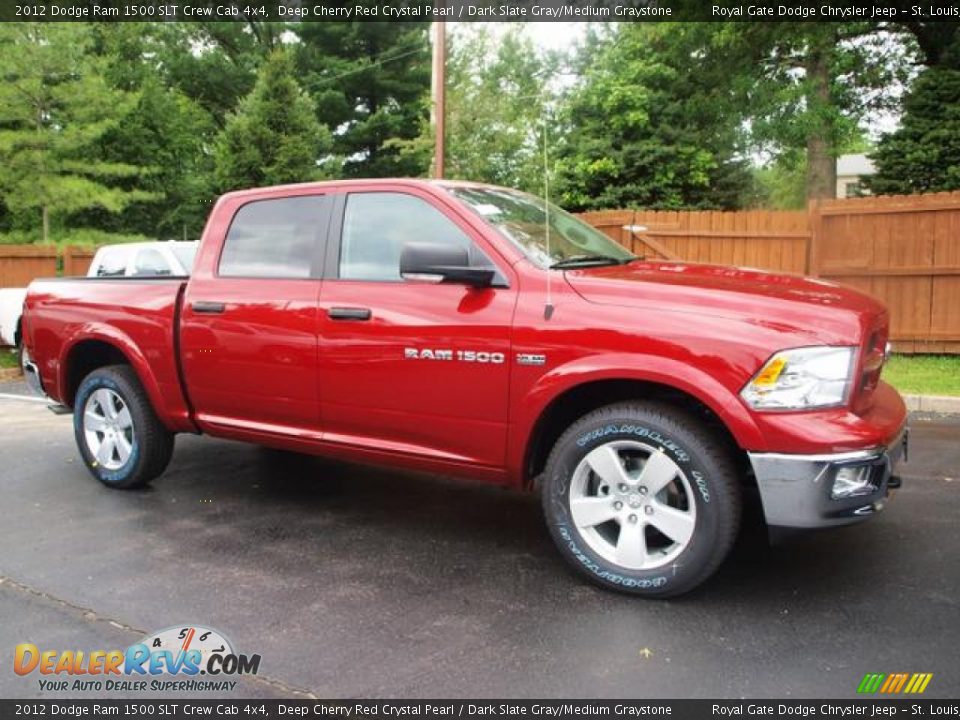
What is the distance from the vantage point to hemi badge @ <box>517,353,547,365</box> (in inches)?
144

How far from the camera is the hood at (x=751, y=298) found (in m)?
3.30

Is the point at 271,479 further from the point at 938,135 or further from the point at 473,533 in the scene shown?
the point at 938,135

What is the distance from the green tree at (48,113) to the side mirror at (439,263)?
16570 mm

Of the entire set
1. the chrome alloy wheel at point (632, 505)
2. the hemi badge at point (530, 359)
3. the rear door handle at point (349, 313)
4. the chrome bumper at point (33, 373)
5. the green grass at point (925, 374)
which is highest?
the rear door handle at point (349, 313)

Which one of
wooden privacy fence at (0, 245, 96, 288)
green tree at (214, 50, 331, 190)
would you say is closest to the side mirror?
wooden privacy fence at (0, 245, 96, 288)

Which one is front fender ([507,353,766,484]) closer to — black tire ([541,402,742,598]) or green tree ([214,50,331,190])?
black tire ([541,402,742,598])

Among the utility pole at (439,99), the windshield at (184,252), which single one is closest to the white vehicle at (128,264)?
the windshield at (184,252)

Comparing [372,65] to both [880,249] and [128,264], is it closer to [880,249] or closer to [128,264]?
[128,264]

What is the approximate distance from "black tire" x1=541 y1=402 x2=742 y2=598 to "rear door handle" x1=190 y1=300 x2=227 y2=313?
7.05 feet

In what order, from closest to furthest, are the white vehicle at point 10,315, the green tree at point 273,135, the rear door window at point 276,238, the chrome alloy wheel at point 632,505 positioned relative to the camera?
the chrome alloy wheel at point 632,505 < the rear door window at point 276,238 < the white vehicle at point 10,315 < the green tree at point 273,135

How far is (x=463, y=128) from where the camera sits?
17953 millimetres

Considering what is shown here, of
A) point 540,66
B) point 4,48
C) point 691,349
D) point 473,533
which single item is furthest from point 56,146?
point 691,349

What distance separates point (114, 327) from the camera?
5.17m

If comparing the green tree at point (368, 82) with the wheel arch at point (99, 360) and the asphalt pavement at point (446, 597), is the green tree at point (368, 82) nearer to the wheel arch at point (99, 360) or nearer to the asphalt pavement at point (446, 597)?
the wheel arch at point (99, 360)
